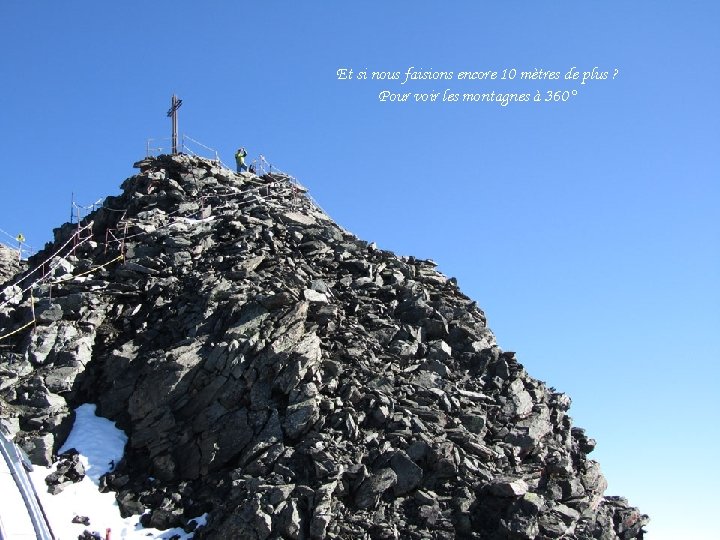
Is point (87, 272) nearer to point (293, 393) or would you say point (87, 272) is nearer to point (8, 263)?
point (293, 393)

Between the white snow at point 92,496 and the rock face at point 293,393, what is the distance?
474 mm

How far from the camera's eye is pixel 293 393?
2623 cm

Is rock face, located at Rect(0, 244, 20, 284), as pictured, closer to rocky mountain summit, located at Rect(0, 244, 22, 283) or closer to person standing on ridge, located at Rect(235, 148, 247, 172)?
rocky mountain summit, located at Rect(0, 244, 22, 283)

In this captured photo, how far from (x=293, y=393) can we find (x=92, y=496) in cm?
751

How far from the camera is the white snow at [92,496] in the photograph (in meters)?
22.6

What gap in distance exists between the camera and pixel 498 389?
30.1 meters

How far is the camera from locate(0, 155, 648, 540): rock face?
77.3ft

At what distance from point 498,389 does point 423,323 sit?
14.2 feet

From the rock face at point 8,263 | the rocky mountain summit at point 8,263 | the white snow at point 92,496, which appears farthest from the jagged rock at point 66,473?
the rocky mountain summit at point 8,263

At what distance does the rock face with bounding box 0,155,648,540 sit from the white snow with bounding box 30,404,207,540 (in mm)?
474

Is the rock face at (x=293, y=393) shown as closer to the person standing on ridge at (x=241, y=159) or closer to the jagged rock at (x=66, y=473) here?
the jagged rock at (x=66, y=473)

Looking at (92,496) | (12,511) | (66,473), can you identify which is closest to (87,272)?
(66,473)

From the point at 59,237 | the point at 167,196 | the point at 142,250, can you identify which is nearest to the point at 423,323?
the point at 142,250

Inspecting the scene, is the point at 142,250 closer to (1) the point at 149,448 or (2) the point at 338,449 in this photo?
(1) the point at 149,448
